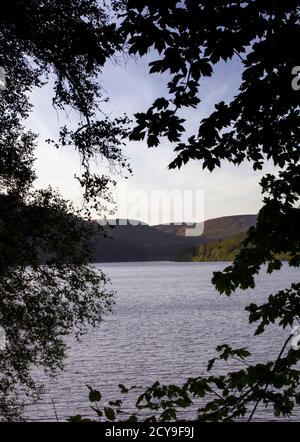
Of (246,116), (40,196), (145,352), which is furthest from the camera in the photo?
(145,352)

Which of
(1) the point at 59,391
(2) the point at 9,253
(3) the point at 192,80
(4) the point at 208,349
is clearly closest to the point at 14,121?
(2) the point at 9,253

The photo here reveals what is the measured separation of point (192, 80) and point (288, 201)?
1.92 metres

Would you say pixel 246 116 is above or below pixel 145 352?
above

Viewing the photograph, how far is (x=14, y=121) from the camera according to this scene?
1370 cm

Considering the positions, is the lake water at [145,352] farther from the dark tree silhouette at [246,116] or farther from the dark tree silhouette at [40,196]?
the dark tree silhouette at [246,116]

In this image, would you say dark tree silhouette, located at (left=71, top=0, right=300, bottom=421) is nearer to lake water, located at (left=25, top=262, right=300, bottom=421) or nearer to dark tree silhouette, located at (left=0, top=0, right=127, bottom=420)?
dark tree silhouette, located at (left=0, top=0, right=127, bottom=420)

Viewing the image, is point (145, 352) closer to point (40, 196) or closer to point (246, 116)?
point (40, 196)

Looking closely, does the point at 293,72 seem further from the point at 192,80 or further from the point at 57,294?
the point at 57,294

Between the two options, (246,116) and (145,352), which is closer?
(246,116)

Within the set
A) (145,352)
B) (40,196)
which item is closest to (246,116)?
(40,196)

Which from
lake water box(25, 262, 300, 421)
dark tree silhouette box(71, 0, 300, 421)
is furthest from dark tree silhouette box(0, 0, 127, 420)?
lake water box(25, 262, 300, 421)

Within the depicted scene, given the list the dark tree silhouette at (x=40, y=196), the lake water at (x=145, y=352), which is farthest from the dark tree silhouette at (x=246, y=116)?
the lake water at (x=145, y=352)

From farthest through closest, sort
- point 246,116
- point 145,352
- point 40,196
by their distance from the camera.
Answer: point 145,352
point 40,196
point 246,116
